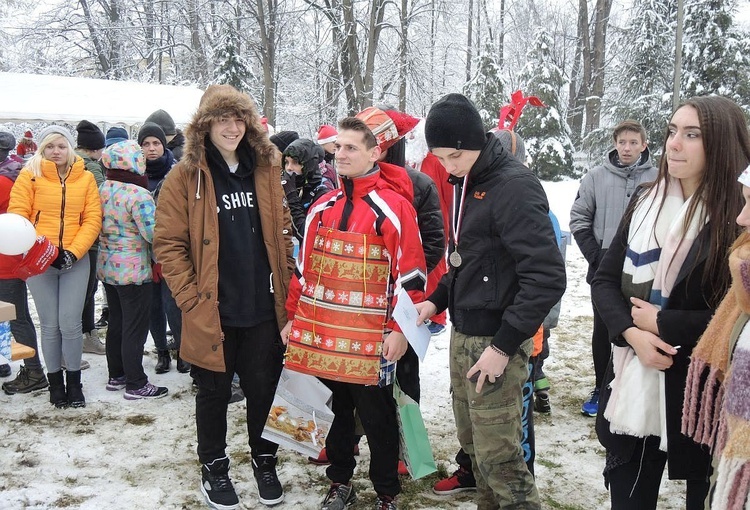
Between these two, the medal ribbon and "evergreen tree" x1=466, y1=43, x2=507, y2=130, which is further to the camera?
"evergreen tree" x1=466, y1=43, x2=507, y2=130

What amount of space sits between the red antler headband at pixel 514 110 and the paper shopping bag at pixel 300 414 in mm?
2091

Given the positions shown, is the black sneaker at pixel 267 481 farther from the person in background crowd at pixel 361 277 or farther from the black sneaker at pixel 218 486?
the person in background crowd at pixel 361 277

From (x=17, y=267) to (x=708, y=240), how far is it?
12.9ft

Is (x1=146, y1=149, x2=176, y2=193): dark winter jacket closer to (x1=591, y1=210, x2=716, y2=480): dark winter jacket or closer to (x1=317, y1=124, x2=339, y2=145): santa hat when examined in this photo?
(x1=317, y1=124, x2=339, y2=145): santa hat

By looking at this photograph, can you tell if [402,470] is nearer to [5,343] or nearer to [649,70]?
[5,343]

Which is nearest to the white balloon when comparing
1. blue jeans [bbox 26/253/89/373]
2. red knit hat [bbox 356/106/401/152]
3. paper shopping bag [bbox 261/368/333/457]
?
blue jeans [bbox 26/253/89/373]

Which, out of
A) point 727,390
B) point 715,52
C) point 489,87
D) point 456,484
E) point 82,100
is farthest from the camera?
point 489,87

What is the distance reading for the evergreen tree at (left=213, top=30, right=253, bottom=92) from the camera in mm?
21859

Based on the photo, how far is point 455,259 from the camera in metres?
2.57

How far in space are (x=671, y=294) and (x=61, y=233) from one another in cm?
393

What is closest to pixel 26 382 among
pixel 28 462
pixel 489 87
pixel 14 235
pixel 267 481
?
pixel 28 462

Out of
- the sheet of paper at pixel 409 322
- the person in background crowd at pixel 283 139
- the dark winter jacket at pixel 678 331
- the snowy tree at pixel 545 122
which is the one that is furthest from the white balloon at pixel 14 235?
the snowy tree at pixel 545 122

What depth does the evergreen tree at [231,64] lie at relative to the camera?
71.7 feet

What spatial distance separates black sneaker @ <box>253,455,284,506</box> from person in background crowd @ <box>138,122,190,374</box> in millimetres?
2070
